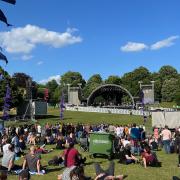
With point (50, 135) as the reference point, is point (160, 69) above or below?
above

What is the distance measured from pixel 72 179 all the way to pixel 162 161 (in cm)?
1099

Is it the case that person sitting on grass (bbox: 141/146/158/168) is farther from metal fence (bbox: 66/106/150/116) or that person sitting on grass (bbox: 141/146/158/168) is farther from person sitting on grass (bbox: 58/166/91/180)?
metal fence (bbox: 66/106/150/116)

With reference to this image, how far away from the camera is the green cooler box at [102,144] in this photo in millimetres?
20922

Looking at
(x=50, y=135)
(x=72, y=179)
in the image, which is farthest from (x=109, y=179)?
(x=50, y=135)

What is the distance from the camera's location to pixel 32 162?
16484mm

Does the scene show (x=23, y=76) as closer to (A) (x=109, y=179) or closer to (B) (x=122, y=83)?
(B) (x=122, y=83)

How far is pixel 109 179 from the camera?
33.9 ft

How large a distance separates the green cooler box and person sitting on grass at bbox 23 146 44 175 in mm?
4910

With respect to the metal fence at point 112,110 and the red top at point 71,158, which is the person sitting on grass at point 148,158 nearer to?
the red top at point 71,158

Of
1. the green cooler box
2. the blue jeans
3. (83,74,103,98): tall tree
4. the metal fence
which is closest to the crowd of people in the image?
the blue jeans

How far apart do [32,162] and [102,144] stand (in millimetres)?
5511

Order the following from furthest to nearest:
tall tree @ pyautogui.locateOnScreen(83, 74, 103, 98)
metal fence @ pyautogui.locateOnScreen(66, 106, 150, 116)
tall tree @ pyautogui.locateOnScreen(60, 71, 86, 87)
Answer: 1. tall tree @ pyautogui.locateOnScreen(60, 71, 86, 87)
2. tall tree @ pyautogui.locateOnScreen(83, 74, 103, 98)
3. metal fence @ pyautogui.locateOnScreen(66, 106, 150, 116)

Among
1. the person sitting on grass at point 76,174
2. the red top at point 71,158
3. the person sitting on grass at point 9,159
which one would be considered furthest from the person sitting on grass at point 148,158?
the person sitting on grass at point 76,174

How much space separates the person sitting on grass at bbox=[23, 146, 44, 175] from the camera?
16.2m
